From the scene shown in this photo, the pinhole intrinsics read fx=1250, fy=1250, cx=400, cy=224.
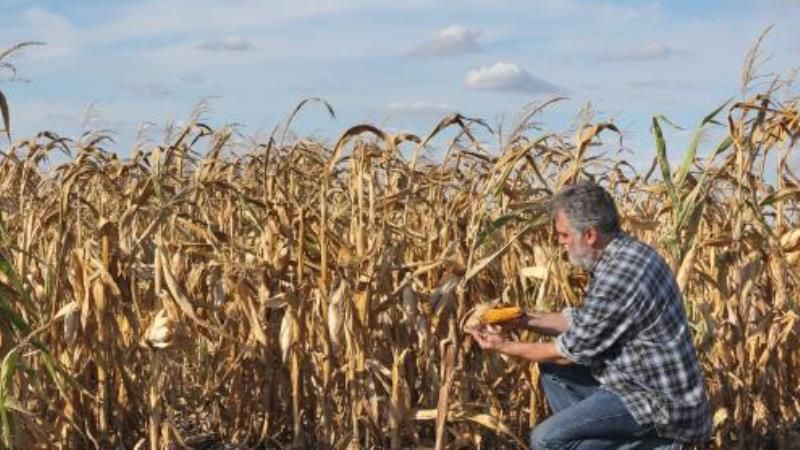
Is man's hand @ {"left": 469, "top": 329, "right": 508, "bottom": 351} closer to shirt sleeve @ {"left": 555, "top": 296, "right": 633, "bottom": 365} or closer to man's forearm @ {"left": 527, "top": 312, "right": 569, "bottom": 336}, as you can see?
man's forearm @ {"left": 527, "top": 312, "right": 569, "bottom": 336}

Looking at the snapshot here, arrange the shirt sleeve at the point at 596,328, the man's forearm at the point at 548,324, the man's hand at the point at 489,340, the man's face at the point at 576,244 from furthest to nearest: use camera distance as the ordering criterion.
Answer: the man's forearm at the point at 548,324
the man's hand at the point at 489,340
the man's face at the point at 576,244
the shirt sleeve at the point at 596,328

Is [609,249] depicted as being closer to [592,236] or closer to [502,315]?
[592,236]

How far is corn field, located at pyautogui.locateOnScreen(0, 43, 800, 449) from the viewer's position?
542 cm

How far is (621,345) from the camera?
4.56m

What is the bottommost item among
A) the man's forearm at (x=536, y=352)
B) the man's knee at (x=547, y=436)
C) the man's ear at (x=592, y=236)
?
the man's knee at (x=547, y=436)

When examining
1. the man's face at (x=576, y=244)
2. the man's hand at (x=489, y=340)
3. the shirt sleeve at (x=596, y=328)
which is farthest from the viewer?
the man's hand at (x=489, y=340)

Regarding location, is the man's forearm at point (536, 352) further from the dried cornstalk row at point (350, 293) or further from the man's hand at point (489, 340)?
the dried cornstalk row at point (350, 293)

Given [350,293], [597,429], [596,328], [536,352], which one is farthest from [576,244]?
[350,293]

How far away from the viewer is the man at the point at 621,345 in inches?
177

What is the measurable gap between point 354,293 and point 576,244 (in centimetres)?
130

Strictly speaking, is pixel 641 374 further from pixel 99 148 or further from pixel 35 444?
pixel 99 148

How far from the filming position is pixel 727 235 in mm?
6016

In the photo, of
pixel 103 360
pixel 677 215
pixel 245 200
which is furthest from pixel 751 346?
pixel 103 360

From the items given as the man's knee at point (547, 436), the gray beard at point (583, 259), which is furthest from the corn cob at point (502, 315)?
the man's knee at point (547, 436)
